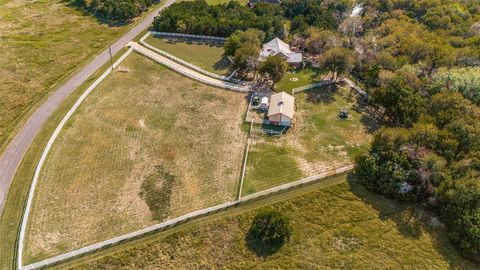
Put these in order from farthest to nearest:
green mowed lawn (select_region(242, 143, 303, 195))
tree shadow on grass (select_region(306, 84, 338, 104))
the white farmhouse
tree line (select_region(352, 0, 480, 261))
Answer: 1. the white farmhouse
2. tree shadow on grass (select_region(306, 84, 338, 104))
3. green mowed lawn (select_region(242, 143, 303, 195))
4. tree line (select_region(352, 0, 480, 261))

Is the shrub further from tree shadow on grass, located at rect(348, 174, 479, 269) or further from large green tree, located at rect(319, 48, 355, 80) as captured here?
large green tree, located at rect(319, 48, 355, 80)

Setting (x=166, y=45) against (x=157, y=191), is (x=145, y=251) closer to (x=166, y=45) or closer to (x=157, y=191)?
(x=157, y=191)

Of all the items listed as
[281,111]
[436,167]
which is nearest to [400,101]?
[436,167]

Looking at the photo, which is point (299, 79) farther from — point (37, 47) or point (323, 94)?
point (37, 47)

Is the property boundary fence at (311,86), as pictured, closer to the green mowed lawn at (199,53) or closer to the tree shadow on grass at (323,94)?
the tree shadow on grass at (323,94)

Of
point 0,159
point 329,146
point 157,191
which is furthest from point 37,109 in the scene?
point 329,146

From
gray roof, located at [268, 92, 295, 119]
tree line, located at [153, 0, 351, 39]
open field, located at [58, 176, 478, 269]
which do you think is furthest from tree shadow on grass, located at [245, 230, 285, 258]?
tree line, located at [153, 0, 351, 39]
